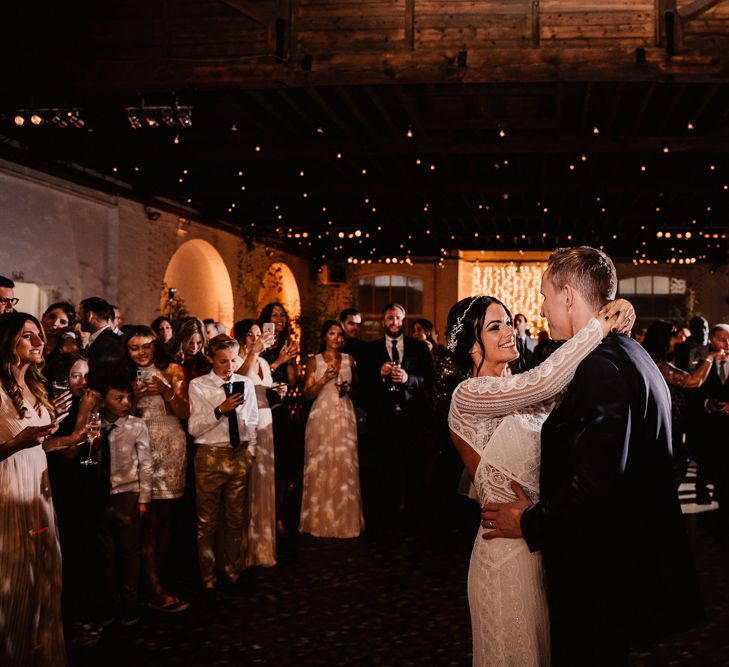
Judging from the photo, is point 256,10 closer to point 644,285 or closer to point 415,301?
point 415,301

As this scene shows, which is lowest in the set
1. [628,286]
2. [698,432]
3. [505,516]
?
[698,432]

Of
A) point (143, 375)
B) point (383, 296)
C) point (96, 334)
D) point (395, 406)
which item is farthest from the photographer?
point (383, 296)

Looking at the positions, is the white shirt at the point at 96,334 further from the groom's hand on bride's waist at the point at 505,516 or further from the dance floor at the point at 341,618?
the groom's hand on bride's waist at the point at 505,516

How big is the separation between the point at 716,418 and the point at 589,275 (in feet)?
18.5

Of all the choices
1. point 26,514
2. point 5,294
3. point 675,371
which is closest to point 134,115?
point 5,294

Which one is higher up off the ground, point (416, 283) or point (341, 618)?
point (416, 283)

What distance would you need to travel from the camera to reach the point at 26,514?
304 cm

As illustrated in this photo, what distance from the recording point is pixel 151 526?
4.32m

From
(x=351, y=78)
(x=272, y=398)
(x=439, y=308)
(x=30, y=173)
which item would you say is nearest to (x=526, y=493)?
(x=272, y=398)

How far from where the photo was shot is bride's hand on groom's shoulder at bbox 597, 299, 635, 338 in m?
1.93

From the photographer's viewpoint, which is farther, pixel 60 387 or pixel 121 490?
pixel 121 490

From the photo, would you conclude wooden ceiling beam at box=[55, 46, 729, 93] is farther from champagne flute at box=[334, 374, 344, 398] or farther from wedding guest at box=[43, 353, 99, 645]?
wedding guest at box=[43, 353, 99, 645]

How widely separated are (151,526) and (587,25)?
511cm

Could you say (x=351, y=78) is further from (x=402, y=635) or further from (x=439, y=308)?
(x=439, y=308)
